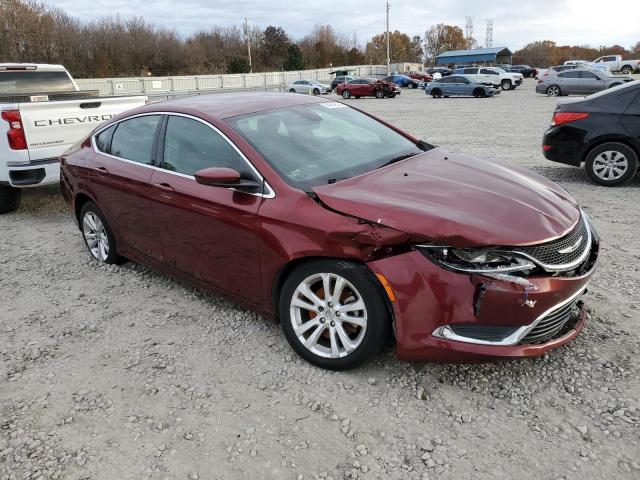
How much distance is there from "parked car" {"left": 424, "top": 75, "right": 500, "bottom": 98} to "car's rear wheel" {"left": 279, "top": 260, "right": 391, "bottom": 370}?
1185 inches

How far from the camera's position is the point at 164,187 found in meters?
3.86

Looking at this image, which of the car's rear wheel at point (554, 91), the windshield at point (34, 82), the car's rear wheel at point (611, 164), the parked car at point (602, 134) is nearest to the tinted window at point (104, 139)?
the windshield at point (34, 82)

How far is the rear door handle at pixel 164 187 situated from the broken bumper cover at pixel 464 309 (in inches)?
71.0

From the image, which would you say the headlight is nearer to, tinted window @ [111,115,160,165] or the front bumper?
tinted window @ [111,115,160,165]

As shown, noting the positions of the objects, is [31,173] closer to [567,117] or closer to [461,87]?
[567,117]

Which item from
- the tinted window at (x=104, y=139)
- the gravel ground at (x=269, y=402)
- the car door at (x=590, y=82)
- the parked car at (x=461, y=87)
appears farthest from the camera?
the parked car at (x=461, y=87)

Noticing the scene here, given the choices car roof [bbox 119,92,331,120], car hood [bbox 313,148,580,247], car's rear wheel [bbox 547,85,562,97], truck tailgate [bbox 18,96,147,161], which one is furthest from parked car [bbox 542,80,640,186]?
car's rear wheel [bbox 547,85,562,97]

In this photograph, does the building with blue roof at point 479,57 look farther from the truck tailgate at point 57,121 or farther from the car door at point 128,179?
the car door at point 128,179

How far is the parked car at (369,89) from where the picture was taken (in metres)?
34.1

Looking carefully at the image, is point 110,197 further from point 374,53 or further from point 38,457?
point 374,53

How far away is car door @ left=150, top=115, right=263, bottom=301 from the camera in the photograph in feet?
11.0

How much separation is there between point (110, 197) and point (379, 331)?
288 centimetres

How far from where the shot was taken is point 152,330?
12.4ft

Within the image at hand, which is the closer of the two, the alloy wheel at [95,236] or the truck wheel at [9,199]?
the alloy wheel at [95,236]
